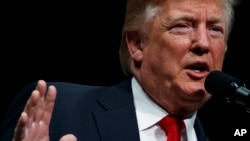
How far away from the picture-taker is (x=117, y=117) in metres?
A: 1.55

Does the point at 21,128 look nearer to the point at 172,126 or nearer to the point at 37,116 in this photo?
the point at 37,116

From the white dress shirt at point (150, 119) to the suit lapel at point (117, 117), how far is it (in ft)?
0.08

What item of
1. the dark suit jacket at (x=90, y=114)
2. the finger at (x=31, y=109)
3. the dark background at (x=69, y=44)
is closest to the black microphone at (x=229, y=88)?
the dark suit jacket at (x=90, y=114)

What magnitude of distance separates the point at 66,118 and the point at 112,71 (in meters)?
0.65

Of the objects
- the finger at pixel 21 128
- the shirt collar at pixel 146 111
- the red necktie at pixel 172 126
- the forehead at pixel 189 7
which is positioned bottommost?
the red necktie at pixel 172 126

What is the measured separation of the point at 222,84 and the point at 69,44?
0.94 m

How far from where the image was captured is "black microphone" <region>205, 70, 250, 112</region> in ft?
3.90

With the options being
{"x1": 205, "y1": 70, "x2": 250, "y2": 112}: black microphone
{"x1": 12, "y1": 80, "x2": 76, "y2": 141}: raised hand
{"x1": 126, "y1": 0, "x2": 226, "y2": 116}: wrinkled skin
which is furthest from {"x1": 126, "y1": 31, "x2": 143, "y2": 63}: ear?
{"x1": 12, "y1": 80, "x2": 76, "y2": 141}: raised hand

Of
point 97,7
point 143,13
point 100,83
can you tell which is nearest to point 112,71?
point 100,83

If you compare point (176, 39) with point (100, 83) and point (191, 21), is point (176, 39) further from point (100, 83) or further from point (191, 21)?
point (100, 83)

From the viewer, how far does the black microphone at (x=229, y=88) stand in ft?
3.90

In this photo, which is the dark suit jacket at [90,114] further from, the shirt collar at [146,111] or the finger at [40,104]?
the finger at [40,104]

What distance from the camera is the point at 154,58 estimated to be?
162 centimetres

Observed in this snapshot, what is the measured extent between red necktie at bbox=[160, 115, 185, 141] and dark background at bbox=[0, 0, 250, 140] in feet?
1.95
